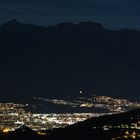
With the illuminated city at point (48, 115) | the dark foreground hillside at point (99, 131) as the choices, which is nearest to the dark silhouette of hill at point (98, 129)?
the dark foreground hillside at point (99, 131)

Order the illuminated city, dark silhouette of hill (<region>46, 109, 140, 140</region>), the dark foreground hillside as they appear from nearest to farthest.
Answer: the dark foreground hillside < dark silhouette of hill (<region>46, 109, 140, 140</region>) < the illuminated city

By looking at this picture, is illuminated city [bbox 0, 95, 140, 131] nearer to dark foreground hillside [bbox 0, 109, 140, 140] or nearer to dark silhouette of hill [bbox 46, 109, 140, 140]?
dark foreground hillside [bbox 0, 109, 140, 140]

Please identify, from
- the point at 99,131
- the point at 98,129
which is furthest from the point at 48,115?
the point at 99,131

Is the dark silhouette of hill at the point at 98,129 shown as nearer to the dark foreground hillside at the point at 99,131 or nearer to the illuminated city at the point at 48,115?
the dark foreground hillside at the point at 99,131

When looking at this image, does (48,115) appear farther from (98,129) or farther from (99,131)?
(99,131)

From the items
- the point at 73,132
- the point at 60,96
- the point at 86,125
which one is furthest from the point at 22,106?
the point at 73,132

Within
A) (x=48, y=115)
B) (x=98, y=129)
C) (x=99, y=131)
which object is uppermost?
(x=48, y=115)

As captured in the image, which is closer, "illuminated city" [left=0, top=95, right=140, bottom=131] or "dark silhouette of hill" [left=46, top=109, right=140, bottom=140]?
"dark silhouette of hill" [left=46, top=109, right=140, bottom=140]

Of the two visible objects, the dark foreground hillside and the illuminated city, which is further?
the illuminated city

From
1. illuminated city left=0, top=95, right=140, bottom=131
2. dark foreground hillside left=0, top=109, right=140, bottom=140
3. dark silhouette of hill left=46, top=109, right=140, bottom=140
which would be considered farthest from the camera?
illuminated city left=0, top=95, right=140, bottom=131

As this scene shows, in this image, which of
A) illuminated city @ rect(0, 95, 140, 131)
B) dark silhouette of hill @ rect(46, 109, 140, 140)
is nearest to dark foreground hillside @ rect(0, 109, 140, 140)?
dark silhouette of hill @ rect(46, 109, 140, 140)

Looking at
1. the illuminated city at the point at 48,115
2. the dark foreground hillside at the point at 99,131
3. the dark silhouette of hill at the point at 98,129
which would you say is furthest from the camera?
the illuminated city at the point at 48,115

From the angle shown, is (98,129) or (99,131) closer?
(99,131)

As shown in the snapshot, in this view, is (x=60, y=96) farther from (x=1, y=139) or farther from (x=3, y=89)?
(x=1, y=139)
